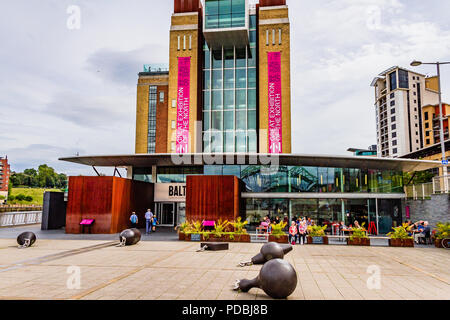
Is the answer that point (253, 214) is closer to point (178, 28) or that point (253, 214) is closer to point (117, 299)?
point (117, 299)

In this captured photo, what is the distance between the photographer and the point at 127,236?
16797 millimetres

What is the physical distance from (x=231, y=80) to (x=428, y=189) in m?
28.0

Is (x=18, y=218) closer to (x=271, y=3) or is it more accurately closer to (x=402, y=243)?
(x=402, y=243)

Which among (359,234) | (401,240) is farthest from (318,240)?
(401,240)

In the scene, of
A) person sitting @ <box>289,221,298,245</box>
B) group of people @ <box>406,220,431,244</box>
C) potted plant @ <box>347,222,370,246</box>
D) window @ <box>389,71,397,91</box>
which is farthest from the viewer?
window @ <box>389,71,397,91</box>

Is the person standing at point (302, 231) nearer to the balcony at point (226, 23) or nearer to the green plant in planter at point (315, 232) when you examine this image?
the green plant in planter at point (315, 232)

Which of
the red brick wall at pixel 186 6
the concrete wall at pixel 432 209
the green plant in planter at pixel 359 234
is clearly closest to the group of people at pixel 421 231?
the green plant in planter at pixel 359 234

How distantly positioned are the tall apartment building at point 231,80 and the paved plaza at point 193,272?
2793cm

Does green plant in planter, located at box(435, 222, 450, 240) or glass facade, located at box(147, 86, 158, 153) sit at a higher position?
glass facade, located at box(147, 86, 158, 153)

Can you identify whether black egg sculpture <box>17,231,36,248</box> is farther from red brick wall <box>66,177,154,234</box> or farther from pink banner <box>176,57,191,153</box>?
pink banner <box>176,57,191,153</box>

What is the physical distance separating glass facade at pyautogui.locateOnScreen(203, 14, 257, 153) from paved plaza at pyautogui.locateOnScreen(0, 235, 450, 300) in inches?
1088

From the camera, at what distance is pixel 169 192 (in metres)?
29.7

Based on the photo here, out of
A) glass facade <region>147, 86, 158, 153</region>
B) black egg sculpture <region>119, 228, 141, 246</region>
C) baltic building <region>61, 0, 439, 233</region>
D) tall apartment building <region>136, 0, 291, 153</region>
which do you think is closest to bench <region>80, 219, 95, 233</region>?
baltic building <region>61, 0, 439, 233</region>

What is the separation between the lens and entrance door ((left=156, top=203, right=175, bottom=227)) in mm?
30844
